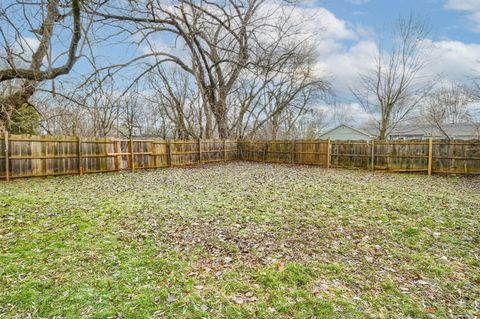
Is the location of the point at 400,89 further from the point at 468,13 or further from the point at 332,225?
the point at 332,225

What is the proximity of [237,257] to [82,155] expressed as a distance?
344 inches

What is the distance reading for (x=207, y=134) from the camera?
59.4ft

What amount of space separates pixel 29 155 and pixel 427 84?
2185 cm

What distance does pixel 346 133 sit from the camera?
27.7 meters

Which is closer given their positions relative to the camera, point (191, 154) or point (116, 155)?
point (116, 155)

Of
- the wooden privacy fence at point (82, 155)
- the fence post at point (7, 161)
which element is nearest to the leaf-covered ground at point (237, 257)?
the fence post at point (7, 161)

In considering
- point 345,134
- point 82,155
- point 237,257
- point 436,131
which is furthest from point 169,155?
point 436,131

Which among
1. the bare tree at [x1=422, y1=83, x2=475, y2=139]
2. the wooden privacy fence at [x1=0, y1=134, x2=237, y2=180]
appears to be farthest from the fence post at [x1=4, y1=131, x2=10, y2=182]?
the bare tree at [x1=422, y1=83, x2=475, y2=139]

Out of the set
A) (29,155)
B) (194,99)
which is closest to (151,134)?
(194,99)

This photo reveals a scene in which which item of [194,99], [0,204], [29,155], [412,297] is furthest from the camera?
[194,99]

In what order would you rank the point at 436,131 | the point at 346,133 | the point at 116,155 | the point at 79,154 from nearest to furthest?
the point at 79,154
the point at 116,155
the point at 436,131
the point at 346,133

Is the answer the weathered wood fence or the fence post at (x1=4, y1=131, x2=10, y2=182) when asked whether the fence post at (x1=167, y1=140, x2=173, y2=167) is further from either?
the fence post at (x1=4, y1=131, x2=10, y2=182)

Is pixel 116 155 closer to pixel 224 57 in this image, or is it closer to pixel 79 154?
pixel 79 154

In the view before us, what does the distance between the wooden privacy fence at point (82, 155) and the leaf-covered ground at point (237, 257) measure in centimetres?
317
